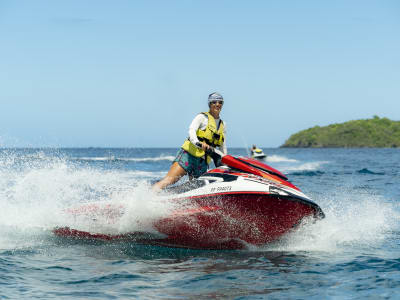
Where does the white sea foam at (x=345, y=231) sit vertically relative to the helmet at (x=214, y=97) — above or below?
below

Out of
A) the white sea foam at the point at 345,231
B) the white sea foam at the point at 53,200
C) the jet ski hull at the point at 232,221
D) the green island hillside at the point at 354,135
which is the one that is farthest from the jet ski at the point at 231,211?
the green island hillside at the point at 354,135

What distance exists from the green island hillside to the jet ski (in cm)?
14215

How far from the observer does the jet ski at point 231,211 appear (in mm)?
5566

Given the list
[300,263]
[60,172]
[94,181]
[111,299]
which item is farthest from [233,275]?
[60,172]

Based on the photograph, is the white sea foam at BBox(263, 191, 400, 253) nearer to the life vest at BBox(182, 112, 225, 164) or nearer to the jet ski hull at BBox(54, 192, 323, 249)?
the jet ski hull at BBox(54, 192, 323, 249)

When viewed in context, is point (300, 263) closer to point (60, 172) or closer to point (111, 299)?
point (111, 299)

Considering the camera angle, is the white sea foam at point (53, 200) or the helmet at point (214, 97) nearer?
the white sea foam at point (53, 200)

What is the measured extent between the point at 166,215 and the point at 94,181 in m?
1.92

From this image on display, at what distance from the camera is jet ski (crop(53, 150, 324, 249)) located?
557 cm

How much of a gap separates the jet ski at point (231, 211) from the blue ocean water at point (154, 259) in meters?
0.17

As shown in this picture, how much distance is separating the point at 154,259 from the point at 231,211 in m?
1.16

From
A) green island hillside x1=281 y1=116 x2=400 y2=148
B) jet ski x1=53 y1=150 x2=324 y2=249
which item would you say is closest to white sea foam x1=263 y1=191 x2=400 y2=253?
jet ski x1=53 y1=150 x2=324 y2=249

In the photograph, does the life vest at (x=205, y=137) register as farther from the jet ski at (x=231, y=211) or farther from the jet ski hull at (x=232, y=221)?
the jet ski hull at (x=232, y=221)

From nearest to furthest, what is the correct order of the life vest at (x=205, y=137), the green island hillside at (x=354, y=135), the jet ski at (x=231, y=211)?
the jet ski at (x=231, y=211) → the life vest at (x=205, y=137) → the green island hillside at (x=354, y=135)
